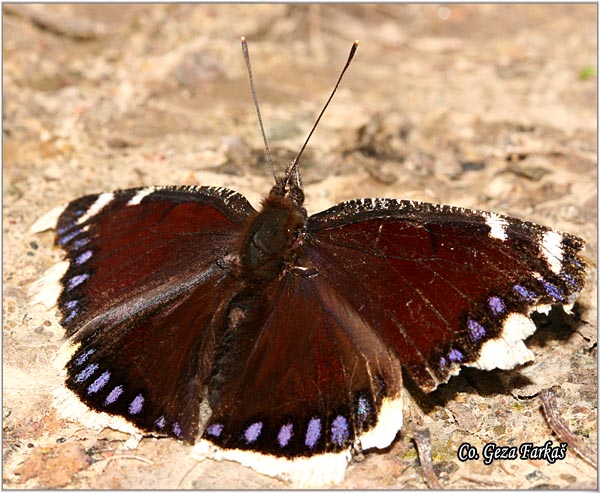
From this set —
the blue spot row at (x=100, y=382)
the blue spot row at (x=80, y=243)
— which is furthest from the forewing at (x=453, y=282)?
the blue spot row at (x=80, y=243)

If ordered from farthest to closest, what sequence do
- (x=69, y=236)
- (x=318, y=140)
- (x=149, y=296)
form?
1. (x=318, y=140)
2. (x=69, y=236)
3. (x=149, y=296)

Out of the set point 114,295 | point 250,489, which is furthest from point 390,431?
point 114,295

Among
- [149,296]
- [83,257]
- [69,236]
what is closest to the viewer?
[149,296]

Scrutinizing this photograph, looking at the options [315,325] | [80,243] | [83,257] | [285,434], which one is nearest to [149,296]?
[83,257]

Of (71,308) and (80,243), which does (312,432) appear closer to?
(71,308)

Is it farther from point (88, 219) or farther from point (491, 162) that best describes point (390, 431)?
point (491, 162)

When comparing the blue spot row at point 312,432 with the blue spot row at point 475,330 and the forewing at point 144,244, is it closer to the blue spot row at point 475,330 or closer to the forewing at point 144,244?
the blue spot row at point 475,330

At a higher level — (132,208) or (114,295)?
(132,208)

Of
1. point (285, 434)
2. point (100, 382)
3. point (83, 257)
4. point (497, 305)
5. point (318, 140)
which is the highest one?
point (318, 140)

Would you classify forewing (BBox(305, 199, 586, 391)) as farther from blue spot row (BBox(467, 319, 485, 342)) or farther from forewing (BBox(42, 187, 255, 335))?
forewing (BBox(42, 187, 255, 335))
